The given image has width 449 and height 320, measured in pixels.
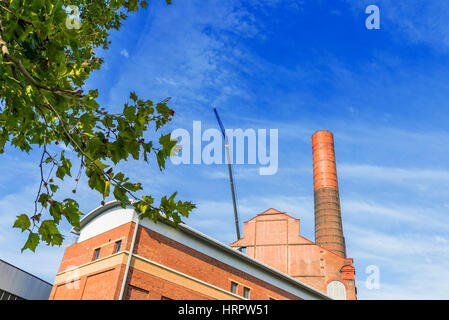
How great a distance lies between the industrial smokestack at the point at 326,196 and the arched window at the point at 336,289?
297cm

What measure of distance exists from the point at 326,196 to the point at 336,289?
893cm

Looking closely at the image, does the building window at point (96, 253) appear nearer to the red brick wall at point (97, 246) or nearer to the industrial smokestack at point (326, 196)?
the red brick wall at point (97, 246)

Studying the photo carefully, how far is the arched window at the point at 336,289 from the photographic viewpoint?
29422mm

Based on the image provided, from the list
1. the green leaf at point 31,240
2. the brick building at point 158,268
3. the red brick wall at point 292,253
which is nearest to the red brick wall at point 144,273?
the brick building at point 158,268

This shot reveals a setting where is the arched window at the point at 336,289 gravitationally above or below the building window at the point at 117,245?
above

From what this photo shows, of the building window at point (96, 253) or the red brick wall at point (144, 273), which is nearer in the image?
the red brick wall at point (144, 273)

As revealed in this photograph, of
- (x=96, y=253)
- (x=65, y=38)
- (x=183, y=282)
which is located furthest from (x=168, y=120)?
(x=96, y=253)

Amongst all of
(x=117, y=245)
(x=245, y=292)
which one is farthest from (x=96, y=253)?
(x=245, y=292)

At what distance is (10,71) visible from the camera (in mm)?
3082

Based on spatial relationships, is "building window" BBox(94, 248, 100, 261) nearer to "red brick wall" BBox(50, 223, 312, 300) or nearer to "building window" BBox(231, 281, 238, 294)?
"red brick wall" BBox(50, 223, 312, 300)

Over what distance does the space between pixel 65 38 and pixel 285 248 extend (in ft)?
102

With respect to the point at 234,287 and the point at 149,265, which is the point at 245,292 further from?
the point at 149,265

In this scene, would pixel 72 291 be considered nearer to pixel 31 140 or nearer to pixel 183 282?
pixel 183 282

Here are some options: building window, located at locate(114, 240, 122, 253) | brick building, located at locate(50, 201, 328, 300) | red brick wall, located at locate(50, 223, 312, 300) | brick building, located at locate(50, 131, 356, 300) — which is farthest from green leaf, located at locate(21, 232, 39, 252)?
building window, located at locate(114, 240, 122, 253)
